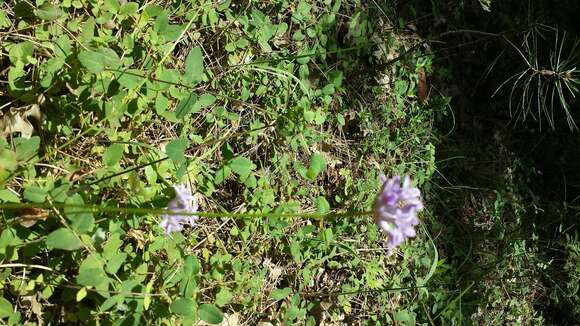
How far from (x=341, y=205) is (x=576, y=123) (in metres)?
1.69

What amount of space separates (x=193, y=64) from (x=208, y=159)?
53cm

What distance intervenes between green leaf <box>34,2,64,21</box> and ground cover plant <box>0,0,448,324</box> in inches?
0.4

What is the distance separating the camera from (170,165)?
6.28 feet

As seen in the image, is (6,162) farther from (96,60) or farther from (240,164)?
(240,164)

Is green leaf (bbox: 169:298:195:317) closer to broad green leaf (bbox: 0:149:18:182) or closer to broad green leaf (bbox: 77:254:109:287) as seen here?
broad green leaf (bbox: 77:254:109:287)

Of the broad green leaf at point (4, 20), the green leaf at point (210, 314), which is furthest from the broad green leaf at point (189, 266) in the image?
the broad green leaf at point (4, 20)

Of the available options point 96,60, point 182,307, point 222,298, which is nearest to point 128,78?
point 96,60

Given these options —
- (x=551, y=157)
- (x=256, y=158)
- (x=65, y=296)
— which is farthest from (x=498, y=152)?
(x=65, y=296)

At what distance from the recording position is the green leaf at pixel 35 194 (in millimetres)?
1398

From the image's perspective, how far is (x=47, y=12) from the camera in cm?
166

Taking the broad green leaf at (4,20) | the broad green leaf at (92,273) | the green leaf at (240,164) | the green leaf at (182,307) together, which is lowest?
the green leaf at (182,307)

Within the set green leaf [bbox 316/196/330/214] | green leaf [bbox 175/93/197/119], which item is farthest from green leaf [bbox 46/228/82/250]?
green leaf [bbox 316/196/330/214]

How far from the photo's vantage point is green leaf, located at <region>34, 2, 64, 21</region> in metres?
1.65

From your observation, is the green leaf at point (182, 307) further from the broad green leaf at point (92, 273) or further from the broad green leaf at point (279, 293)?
the broad green leaf at point (279, 293)
